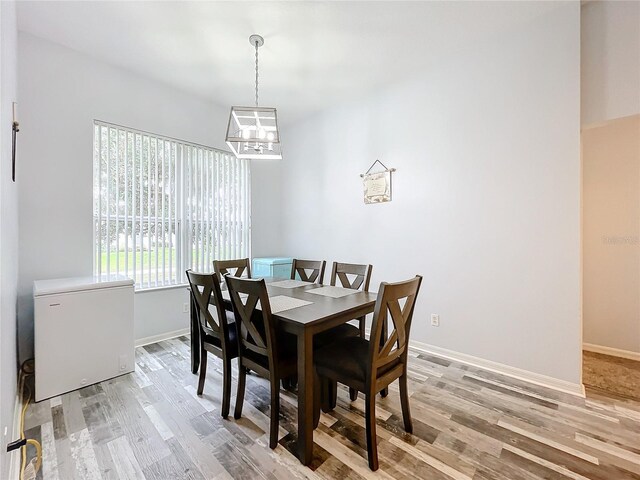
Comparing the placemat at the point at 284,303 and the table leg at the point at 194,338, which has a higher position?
the placemat at the point at 284,303

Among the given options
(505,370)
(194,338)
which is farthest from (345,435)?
(505,370)

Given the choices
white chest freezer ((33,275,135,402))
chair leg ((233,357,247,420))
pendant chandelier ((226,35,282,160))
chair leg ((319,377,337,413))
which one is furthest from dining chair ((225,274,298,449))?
white chest freezer ((33,275,135,402))

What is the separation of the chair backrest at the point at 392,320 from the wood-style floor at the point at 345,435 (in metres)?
0.53

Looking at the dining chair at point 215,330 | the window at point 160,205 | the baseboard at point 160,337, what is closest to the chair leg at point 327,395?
the dining chair at point 215,330

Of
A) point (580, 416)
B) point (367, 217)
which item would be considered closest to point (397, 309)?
point (580, 416)

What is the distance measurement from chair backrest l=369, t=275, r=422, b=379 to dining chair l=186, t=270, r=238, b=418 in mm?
1033

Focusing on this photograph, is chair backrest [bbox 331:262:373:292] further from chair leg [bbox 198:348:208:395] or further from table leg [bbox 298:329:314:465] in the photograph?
chair leg [bbox 198:348:208:395]

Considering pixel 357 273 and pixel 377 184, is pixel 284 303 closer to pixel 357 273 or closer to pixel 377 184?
pixel 357 273

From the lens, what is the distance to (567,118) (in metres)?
2.25

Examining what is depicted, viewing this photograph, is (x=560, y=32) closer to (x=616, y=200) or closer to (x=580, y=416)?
(x=616, y=200)

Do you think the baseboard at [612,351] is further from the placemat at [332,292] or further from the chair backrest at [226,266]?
the chair backrest at [226,266]

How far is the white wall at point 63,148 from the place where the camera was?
97.7 inches

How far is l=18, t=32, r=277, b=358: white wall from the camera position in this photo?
2482mm

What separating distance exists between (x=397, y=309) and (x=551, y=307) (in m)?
1.69
